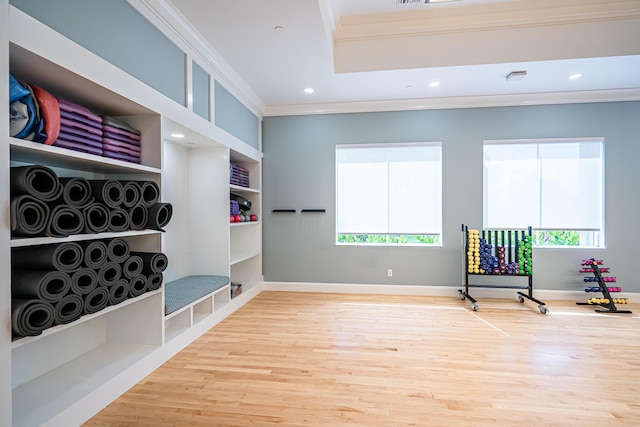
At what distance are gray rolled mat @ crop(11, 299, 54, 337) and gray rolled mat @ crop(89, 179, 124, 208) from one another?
0.64m

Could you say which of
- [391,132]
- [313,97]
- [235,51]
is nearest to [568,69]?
[391,132]

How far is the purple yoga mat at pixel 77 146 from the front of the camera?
1.70 meters

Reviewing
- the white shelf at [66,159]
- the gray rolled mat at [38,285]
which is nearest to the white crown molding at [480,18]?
the white shelf at [66,159]

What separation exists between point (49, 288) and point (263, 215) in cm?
323

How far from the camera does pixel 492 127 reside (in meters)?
4.23

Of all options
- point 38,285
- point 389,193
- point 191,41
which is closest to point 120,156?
point 38,285

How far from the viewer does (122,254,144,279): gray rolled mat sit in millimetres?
2003

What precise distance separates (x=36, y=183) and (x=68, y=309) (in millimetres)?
677

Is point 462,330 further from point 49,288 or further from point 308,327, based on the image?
point 49,288

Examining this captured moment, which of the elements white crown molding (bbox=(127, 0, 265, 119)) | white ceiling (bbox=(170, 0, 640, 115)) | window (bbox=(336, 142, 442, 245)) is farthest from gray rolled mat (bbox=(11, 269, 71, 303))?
window (bbox=(336, 142, 442, 245))

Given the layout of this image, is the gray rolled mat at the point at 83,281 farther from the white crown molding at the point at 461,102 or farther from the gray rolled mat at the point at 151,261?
the white crown molding at the point at 461,102

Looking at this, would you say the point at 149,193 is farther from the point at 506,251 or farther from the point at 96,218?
the point at 506,251

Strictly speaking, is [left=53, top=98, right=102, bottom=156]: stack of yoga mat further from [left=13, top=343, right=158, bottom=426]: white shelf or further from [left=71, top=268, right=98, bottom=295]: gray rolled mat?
[left=13, top=343, right=158, bottom=426]: white shelf

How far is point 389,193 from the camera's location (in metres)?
4.45
